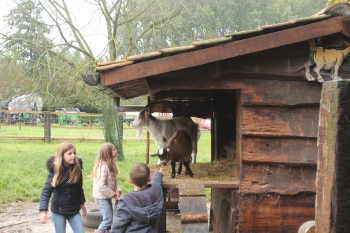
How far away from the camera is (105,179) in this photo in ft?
17.3

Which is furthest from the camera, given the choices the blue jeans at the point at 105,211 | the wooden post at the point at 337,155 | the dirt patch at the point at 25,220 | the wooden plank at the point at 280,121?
the dirt patch at the point at 25,220

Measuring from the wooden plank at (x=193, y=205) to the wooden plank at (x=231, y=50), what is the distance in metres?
1.33

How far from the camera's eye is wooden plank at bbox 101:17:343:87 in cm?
425

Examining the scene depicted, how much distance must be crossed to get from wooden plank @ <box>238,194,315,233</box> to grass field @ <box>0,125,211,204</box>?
2.92 metres

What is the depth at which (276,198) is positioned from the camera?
470cm

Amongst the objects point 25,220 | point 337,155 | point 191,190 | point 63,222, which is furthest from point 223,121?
point 337,155

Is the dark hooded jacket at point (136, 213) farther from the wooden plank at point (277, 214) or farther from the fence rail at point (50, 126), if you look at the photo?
the fence rail at point (50, 126)

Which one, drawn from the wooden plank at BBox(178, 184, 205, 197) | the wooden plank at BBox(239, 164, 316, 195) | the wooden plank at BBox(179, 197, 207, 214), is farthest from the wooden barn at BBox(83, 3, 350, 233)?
the wooden plank at BBox(179, 197, 207, 214)

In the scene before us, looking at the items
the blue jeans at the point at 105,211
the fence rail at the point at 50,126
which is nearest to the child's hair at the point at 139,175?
the blue jeans at the point at 105,211

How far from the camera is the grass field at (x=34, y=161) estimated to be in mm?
10594

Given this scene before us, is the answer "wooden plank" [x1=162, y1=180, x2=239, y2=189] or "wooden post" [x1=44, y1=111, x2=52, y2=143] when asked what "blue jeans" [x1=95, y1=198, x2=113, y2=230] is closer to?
"wooden plank" [x1=162, y1=180, x2=239, y2=189]

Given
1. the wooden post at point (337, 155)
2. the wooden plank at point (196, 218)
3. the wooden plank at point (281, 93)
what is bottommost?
the wooden plank at point (196, 218)

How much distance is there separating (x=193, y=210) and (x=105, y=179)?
138 cm

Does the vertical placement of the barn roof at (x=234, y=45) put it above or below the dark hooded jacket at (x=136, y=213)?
above
